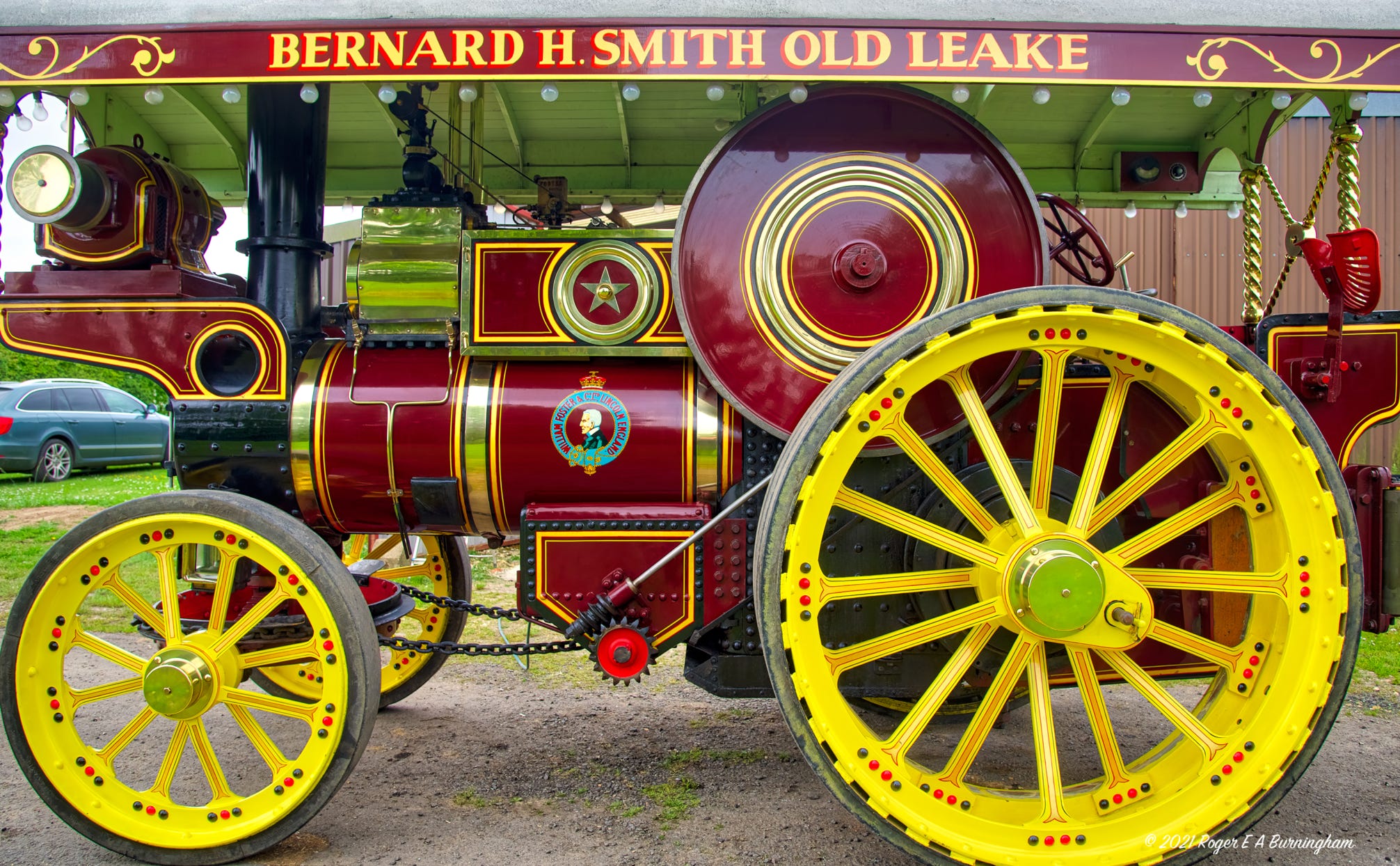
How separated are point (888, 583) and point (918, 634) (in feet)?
0.54

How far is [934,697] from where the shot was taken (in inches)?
85.0

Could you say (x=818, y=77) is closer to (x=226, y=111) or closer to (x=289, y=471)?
(x=289, y=471)

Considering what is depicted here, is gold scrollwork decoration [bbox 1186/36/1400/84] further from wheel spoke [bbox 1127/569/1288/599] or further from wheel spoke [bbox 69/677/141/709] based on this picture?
wheel spoke [bbox 69/677/141/709]

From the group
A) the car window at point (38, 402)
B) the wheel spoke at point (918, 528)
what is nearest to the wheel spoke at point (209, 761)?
the wheel spoke at point (918, 528)

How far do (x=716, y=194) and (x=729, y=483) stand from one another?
867 millimetres

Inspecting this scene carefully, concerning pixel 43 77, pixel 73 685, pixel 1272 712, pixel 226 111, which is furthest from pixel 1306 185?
pixel 73 685

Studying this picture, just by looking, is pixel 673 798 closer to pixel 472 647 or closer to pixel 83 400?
pixel 472 647

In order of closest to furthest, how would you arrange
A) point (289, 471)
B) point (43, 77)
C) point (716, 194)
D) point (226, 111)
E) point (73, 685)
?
point (43, 77) < point (716, 194) < point (289, 471) < point (226, 111) < point (73, 685)

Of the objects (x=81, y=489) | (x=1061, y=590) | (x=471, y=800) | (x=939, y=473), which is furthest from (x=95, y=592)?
(x=81, y=489)

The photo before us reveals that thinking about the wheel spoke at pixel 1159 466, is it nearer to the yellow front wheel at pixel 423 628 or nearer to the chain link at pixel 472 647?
the chain link at pixel 472 647

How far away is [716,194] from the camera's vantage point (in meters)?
2.52

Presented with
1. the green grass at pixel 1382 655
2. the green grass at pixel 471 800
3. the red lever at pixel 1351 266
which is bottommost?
the green grass at pixel 471 800

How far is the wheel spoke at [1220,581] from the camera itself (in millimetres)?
2131

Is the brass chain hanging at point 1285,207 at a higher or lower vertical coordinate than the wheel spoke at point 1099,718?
higher
